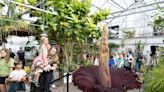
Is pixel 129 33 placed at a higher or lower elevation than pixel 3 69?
higher

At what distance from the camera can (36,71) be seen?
162 inches

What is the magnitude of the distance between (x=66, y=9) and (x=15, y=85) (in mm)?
3261

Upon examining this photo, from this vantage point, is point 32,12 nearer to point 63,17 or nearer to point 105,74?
point 63,17

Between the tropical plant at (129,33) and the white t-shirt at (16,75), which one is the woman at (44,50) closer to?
the white t-shirt at (16,75)

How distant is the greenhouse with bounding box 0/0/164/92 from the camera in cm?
145

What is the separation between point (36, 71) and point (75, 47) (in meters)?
4.91

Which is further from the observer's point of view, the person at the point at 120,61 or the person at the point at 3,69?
the person at the point at 120,61

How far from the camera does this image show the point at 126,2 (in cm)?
1298

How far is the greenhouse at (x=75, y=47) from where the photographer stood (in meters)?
1.45

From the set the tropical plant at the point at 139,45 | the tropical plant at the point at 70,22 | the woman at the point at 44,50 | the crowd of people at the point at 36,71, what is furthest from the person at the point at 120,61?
the woman at the point at 44,50

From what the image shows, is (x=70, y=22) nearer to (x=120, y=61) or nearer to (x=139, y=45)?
(x=120, y=61)

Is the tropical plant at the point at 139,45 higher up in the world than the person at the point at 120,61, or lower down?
higher up

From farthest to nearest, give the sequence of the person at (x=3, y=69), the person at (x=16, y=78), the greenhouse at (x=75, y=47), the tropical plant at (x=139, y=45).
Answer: the tropical plant at (x=139, y=45) < the person at (x=16, y=78) < the person at (x=3, y=69) < the greenhouse at (x=75, y=47)

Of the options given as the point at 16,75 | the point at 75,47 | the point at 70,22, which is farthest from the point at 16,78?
the point at 75,47
